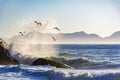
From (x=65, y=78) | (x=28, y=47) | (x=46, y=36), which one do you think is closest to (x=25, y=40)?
(x=28, y=47)

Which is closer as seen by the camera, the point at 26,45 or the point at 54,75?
the point at 54,75

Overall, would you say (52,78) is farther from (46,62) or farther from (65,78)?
(46,62)

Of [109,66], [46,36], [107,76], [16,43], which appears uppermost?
[46,36]

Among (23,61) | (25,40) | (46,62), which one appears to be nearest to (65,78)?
(46,62)

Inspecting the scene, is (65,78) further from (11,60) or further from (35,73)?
(11,60)

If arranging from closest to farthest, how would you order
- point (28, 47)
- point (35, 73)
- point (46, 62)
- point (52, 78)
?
point (52, 78) → point (35, 73) → point (46, 62) → point (28, 47)

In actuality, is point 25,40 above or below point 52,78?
above

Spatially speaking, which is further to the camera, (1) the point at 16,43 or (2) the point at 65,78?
(1) the point at 16,43

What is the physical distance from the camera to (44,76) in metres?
28.5

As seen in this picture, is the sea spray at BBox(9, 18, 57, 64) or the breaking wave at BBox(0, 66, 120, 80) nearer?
the breaking wave at BBox(0, 66, 120, 80)

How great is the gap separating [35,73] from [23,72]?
1.08m

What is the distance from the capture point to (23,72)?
3006cm

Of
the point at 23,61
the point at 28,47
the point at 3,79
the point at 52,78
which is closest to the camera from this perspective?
the point at 3,79

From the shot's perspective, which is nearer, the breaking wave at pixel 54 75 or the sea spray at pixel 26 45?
the breaking wave at pixel 54 75
